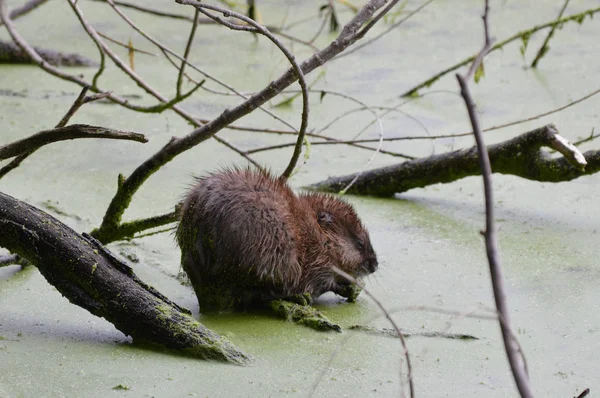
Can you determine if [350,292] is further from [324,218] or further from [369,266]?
[324,218]

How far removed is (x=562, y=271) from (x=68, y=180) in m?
2.41

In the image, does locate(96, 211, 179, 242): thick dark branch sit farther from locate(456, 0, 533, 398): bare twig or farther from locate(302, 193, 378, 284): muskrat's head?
locate(456, 0, 533, 398): bare twig

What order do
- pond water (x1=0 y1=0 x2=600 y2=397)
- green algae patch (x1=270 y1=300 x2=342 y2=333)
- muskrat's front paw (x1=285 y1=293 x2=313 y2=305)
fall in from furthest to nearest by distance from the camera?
muskrat's front paw (x1=285 y1=293 x2=313 y2=305) → green algae patch (x1=270 y1=300 x2=342 y2=333) → pond water (x1=0 y1=0 x2=600 y2=397)

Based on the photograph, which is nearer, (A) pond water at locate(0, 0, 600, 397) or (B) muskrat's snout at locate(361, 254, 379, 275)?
(A) pond water at locate(0, 0, 600, 397)

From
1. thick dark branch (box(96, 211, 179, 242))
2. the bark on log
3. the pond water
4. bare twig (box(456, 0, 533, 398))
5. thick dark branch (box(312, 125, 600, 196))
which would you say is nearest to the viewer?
bare twig (box(456, 0, 533, 398))

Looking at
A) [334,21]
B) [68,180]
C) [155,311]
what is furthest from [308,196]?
[334,21]

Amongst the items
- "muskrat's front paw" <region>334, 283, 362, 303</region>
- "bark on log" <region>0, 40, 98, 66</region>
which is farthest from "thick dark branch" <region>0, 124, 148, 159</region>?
"bark on log" <region>0, 40, 98, 66</region>

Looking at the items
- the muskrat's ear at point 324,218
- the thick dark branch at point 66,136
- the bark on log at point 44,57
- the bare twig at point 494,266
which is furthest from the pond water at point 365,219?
the thick dark branch at point 66,136

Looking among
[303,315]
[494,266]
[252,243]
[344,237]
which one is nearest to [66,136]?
[252,243]

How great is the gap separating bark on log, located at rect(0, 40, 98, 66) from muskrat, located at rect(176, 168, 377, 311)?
3671mm

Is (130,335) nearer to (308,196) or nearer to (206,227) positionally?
(206,227)

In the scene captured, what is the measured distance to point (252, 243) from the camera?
3.01 m

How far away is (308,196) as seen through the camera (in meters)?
3.50

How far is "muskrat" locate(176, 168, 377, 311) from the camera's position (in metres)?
3.02
